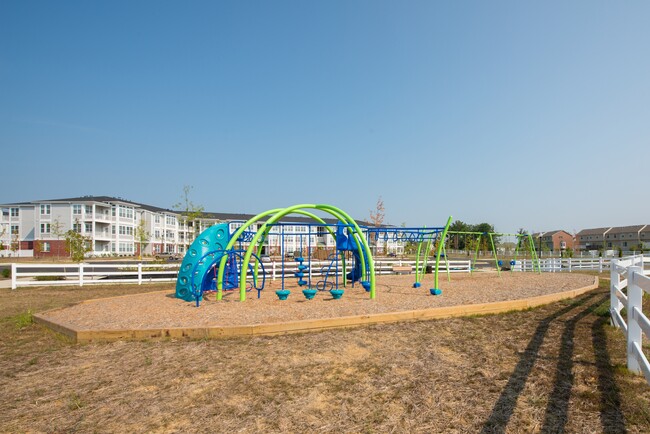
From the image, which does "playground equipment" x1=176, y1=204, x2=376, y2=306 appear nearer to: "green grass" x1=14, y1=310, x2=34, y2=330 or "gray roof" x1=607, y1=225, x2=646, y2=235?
"green grass" x1=14, y1=310, x2=34, y2=330

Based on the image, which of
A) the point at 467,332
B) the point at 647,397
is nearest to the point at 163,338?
the point at 467,332

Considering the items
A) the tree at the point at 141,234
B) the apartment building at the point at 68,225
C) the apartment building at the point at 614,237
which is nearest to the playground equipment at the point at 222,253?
the tree at the point at 141,234

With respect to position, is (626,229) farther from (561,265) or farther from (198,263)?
(198,263)

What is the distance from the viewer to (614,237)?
105 meters

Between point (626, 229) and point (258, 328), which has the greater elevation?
point (626, 229)

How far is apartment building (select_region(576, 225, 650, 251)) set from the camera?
96.1 m

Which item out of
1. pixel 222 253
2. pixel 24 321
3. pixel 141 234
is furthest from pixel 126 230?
pixel 24 321

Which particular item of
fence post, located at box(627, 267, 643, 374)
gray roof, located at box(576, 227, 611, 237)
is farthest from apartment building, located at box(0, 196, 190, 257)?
gray roof, located at box(576, 227, 611, 237)

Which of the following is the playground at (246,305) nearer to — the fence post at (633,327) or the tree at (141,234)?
the fence post at (633,327)

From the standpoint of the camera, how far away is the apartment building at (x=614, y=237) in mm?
96062

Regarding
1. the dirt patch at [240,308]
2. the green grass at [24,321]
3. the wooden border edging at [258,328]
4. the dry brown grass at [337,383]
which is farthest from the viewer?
the green grass at [24,321]

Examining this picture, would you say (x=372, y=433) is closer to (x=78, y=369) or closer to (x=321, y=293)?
(x=78, y=369)

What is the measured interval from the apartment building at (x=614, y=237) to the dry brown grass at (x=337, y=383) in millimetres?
104650

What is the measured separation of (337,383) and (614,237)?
5023 inches
